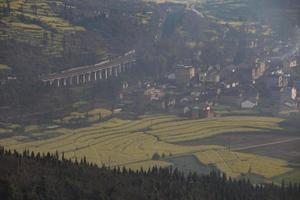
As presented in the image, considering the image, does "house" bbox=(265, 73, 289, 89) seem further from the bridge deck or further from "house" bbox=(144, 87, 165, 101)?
the bridge deck

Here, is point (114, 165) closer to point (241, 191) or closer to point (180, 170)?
point (180, 170)

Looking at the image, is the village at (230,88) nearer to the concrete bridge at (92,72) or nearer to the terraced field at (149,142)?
the terraced field at (149,142)

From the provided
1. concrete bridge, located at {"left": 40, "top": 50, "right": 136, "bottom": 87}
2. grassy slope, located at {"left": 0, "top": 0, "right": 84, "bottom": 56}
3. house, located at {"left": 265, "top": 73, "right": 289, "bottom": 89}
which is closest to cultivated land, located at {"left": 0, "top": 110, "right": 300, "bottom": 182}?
house, located at {"left": 265, "top": 73, "right": 289, "bottom": 89}

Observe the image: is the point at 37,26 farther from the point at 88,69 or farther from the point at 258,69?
the point at 258,69

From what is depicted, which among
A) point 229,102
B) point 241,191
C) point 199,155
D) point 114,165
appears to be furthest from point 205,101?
point 241,191

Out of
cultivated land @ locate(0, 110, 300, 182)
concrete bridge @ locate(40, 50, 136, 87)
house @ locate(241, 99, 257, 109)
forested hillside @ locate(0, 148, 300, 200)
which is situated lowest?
cultivated land @ locate(0, 110, 300, 182)
